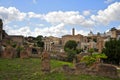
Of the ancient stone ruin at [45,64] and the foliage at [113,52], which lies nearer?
the ancient stone ruin at [45,64]

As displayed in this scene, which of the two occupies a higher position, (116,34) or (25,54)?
(116,34)

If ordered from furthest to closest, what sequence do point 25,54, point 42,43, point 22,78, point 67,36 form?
point 67,36 → point 42,43 → point 25,54 → point 22,78

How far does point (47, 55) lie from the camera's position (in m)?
27.7

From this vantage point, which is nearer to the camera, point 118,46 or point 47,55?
point 47,55

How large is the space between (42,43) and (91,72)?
78.9 m

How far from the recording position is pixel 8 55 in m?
43.4

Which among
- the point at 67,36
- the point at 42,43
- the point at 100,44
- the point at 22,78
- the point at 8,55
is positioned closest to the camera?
the point at 22,78

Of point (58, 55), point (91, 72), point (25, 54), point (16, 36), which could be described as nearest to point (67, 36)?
point (16, 36)

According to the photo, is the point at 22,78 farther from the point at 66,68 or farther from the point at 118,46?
the point at 118,46

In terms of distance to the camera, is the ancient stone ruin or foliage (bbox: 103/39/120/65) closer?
the ancient stone ruin

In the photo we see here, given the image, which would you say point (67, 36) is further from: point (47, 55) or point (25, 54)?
point (47, 55)

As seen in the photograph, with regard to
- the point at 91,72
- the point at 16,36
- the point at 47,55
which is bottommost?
the point at 91,72

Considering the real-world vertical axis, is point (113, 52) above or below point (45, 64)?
above

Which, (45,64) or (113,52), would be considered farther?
(113,52)
